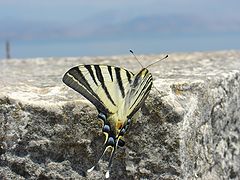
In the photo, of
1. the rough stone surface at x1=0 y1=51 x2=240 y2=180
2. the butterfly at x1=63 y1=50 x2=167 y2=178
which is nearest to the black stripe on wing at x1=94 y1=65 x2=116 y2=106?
the butterfly at x1=63 y1=50 x2=167 y2=178

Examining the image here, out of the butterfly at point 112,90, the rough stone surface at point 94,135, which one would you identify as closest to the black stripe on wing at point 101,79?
the butterfly at point 112,90

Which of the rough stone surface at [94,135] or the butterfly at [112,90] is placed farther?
the rough stone surface at [94,135]

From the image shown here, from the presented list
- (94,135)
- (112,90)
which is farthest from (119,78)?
(94,135)

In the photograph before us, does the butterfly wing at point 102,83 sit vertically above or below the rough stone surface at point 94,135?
above

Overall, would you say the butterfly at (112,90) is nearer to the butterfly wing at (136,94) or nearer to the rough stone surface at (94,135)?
the butterfly wing at (136,94)

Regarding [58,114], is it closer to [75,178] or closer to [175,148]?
[75,178]

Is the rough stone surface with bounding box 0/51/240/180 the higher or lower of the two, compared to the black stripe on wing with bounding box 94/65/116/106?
lower

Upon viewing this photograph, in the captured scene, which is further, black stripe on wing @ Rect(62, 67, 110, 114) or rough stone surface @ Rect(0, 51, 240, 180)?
rough stone surface @ Rect(0, 51, 240, 180)

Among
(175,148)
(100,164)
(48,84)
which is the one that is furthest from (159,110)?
(48,84)

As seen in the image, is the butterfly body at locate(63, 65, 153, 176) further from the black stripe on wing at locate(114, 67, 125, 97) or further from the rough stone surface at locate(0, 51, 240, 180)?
the rough stone surface at locate(0, 51, 240, 180)
